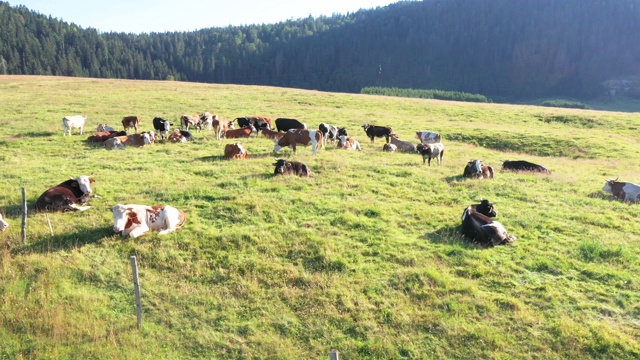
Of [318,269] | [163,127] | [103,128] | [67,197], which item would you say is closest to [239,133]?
[163,127]

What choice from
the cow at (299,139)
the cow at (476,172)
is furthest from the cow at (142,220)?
the cow at (476,172)

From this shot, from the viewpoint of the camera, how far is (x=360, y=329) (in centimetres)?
769

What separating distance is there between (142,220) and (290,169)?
6090mm

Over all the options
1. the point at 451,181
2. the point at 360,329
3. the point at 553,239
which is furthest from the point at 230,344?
the point at 451,181

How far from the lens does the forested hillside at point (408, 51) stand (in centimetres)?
13312

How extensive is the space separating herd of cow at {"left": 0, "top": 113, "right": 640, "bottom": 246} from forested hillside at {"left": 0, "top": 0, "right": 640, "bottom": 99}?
358ft

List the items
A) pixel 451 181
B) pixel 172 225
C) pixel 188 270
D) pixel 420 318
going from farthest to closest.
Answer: pixel 451 181, pixel 172 225, pixel 188 270, pixel 420 318

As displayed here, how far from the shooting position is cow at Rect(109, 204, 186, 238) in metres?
10.4

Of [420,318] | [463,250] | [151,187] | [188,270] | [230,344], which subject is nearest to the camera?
[230,344]

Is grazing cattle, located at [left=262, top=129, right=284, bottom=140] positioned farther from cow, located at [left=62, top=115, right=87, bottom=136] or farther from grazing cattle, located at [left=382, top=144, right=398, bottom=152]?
cow, located at [left=62, top=115, right=87, bottom=136]

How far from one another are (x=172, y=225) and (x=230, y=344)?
13.8ft

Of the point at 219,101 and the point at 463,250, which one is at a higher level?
the point at 219,101

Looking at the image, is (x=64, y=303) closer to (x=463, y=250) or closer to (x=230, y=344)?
(x=230, y=344)

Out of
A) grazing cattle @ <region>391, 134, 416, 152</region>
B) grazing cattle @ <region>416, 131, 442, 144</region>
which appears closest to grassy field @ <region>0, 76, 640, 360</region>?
grazing cattle @ <region>391, 134, 416, 152</region>
